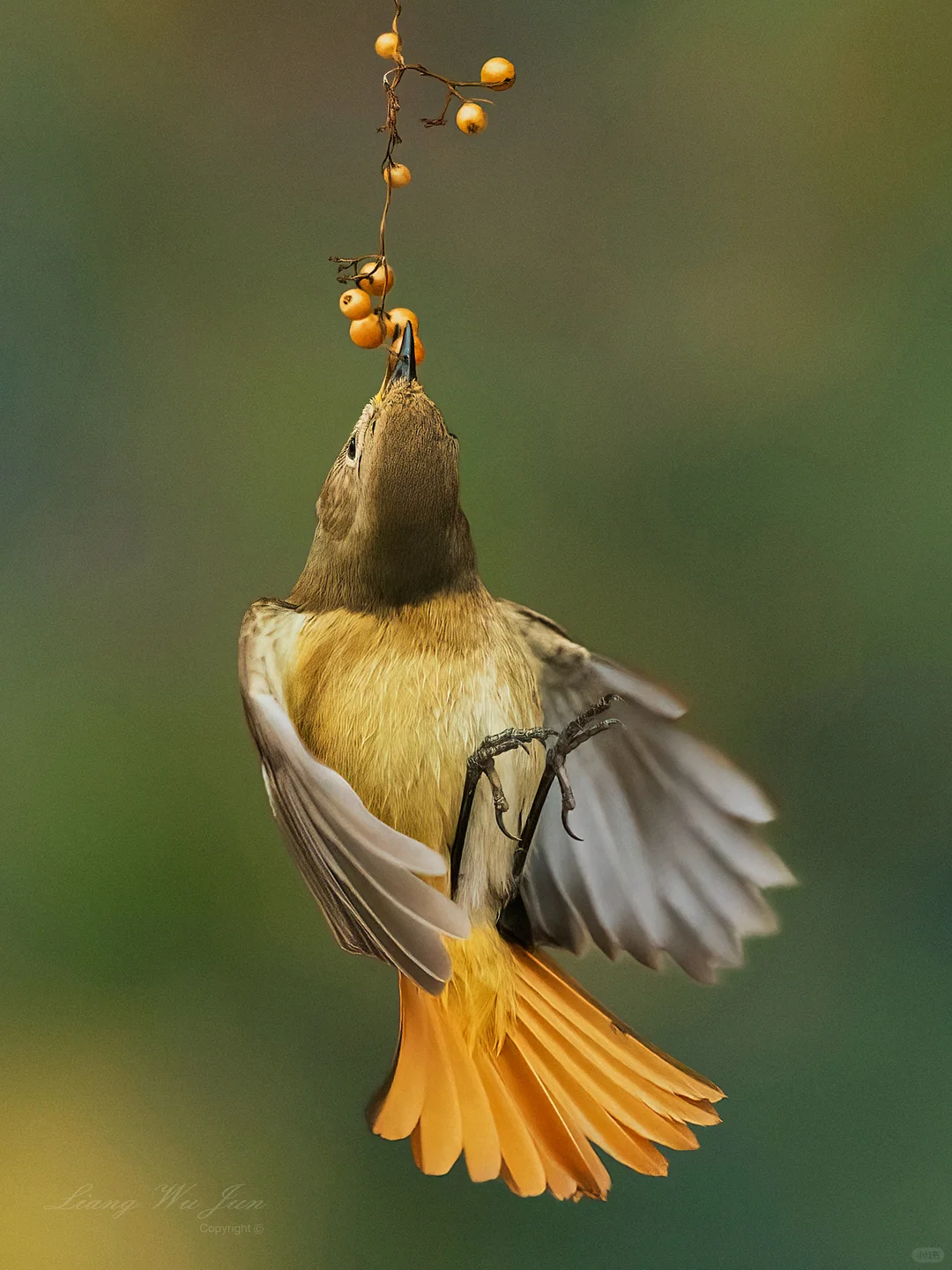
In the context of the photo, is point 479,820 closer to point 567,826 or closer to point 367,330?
point 567,826

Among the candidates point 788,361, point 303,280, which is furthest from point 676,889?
point 303,280

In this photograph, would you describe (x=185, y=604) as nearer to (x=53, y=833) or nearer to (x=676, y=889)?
(x=53, y=833)

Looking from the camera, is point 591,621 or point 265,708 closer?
point 265,708

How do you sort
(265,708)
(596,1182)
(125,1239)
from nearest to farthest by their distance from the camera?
1. (265,708)
2. (596,1182)
3. (125,1239)

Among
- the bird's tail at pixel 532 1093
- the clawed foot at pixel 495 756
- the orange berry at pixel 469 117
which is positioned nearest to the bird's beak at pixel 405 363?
the orange berry at pixel 469 117

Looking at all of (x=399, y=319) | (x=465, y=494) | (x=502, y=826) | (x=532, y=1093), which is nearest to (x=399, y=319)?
(x=399, y=319)

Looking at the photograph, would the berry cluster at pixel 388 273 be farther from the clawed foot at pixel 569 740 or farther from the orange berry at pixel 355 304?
the clawed foot at pixel 569 740

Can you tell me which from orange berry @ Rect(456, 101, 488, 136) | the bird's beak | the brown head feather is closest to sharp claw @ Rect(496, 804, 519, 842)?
the brown head feather
